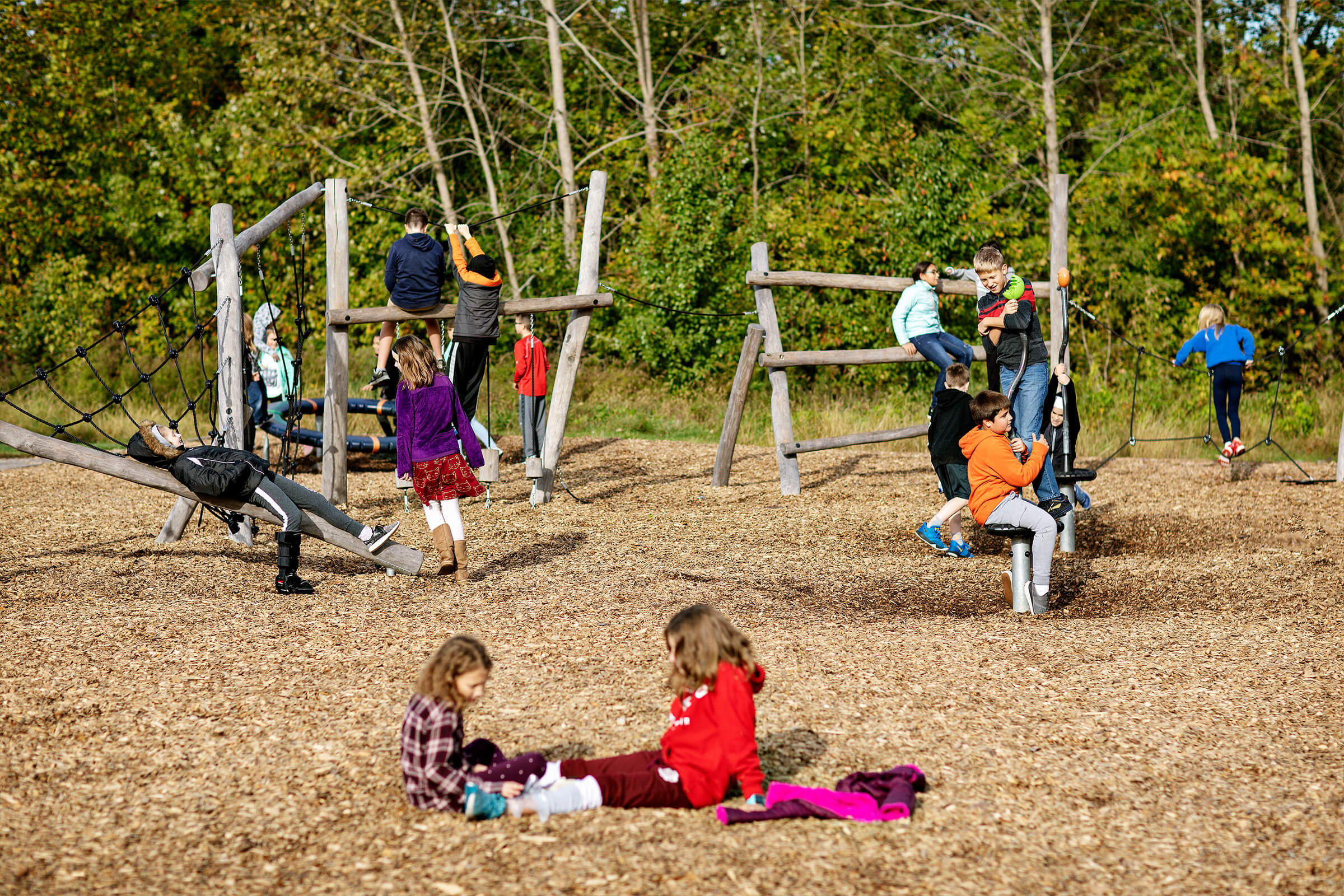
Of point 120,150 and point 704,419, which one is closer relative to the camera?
point 704,419

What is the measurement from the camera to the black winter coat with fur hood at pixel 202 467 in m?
6.23

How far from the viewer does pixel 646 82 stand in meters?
21.2

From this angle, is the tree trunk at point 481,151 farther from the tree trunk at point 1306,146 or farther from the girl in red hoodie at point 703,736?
the girl in red hoodie at point 703,736

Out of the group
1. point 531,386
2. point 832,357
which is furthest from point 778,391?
point 531,386

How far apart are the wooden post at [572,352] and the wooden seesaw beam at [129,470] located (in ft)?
9.20

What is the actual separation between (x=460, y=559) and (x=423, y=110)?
14963 mm

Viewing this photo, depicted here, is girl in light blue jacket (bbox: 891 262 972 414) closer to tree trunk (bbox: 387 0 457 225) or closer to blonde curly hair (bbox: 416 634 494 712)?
blonde curly hair (bbox: 416 634 494 712)

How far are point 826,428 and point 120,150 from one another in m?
14.9

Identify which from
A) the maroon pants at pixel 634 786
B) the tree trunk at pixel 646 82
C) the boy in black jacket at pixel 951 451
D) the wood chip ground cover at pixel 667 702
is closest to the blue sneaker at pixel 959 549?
the boy in black jacket at pixel 951 451

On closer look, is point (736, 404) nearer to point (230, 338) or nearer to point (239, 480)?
point (230, 338)

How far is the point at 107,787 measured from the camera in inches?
155

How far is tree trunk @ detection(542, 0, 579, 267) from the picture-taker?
20.4 metres

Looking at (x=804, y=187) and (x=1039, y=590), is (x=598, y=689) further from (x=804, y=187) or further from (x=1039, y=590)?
(x=804, y=187)

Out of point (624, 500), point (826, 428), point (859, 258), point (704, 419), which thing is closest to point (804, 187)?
point (859, 258)
